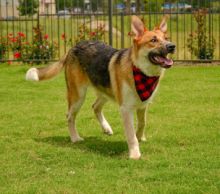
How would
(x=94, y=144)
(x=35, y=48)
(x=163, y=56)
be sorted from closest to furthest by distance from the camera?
(x=163, y=56)
(x=94, y=144)
(x=35, y=48)

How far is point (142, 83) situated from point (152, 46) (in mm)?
495

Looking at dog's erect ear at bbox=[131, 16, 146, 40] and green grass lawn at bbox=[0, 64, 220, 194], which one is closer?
green grass lawn at bbox=[0, 64, 220, 194]

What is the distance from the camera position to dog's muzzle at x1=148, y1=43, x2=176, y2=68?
6.56 metres

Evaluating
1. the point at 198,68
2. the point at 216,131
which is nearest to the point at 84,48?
the point at 216,131

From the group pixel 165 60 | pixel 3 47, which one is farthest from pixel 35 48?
pixel 165 60

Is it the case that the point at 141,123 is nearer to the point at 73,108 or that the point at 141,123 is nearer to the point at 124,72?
the point at 124,72

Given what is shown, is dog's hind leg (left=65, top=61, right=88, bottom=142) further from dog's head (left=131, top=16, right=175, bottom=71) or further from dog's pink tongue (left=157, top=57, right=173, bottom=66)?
dog's pink tongue (left=157, top=57, right=173, bottom=66)

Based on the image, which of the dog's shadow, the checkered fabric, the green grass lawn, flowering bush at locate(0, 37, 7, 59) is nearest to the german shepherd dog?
the checkered fabric

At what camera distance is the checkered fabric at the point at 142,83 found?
22.6 ft

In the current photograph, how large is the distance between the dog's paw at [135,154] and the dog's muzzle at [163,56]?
3.50 ft

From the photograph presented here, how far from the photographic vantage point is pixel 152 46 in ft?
21.9

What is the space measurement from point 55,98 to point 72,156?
4996 millimetres

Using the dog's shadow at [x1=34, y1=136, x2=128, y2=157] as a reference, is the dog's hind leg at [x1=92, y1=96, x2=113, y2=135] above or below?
above

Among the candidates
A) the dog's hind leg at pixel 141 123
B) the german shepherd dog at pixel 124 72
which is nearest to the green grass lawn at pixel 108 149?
the dog's hind leg at pixel 141 123
